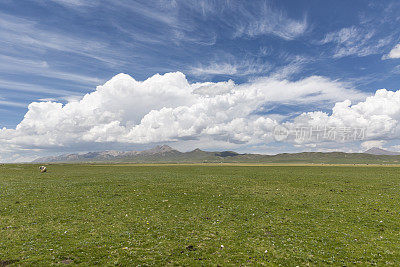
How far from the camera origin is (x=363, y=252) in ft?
46.6

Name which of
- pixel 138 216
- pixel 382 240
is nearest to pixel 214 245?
pixel 138 216

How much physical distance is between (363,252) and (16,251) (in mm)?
25006

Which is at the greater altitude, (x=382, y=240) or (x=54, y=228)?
(x=382, y=240)

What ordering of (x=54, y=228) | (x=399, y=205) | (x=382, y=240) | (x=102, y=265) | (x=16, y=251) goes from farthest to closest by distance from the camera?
(x=399, y=205)
(x=54, y=228)
(x=382, y=240)
(x=16, y=251)
(x=102, y=265)

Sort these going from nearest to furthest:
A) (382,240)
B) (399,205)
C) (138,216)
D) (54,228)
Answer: (382,240)
(54,228)
(138,216)
(399,205)

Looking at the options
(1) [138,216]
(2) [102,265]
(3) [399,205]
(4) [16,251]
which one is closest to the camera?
(2) [102,265]

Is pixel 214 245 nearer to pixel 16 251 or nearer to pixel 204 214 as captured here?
pixel 204 214

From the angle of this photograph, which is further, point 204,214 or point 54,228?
point 204,214

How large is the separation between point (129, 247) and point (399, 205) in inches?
1321

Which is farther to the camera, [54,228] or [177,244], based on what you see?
[54,228]

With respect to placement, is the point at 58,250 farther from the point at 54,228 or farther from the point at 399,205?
the point at 399,205

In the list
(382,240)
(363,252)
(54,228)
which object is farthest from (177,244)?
(382,240)

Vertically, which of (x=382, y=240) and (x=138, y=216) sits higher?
(x=382, y=240)

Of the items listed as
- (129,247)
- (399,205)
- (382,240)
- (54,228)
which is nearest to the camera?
(129,247)
